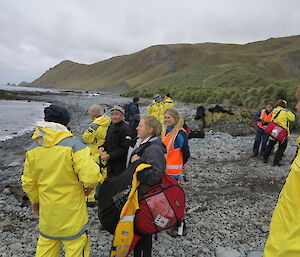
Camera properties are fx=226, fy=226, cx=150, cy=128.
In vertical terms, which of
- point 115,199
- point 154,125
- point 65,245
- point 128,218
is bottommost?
point 65,245

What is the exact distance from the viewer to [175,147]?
12.6 feet

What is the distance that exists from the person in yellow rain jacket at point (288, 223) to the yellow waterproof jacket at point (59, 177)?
162cm

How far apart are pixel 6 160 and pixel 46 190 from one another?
325 inches

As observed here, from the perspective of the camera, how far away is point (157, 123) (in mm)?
2963

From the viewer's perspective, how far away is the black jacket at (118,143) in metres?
4.09

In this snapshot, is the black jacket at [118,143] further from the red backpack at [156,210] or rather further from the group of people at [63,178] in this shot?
the red backpack at [156,210]

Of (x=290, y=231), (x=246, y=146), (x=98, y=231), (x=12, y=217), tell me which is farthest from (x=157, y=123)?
(x=246, y=146)

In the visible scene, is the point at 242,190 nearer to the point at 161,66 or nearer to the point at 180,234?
the point at 180,234

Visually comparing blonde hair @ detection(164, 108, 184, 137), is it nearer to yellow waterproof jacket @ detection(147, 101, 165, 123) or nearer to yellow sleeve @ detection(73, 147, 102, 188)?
yellow sleeve @ detection(73, 147, 102, 188)

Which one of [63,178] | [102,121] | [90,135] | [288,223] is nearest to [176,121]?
[102,121]

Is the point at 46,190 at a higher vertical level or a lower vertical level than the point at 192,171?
higher

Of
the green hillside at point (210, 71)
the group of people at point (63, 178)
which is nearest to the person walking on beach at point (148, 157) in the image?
the group of people at point (63, 178)

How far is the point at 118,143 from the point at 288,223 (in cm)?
303

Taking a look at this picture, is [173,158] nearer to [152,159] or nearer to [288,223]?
[152,159]
